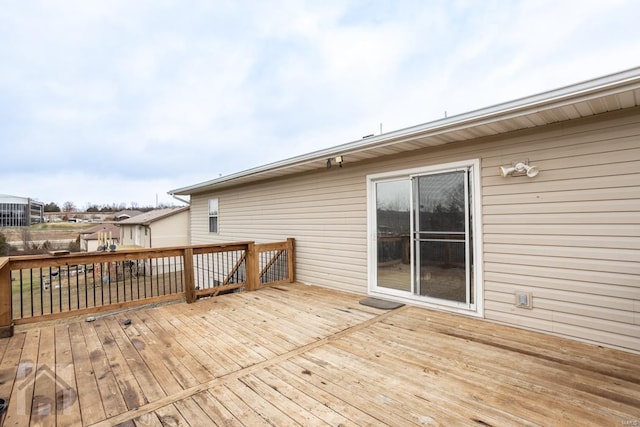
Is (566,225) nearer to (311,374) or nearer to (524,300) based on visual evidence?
(524,300)

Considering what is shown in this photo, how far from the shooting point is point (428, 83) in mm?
8836

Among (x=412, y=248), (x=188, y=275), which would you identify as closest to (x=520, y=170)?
(x=412, y=248)

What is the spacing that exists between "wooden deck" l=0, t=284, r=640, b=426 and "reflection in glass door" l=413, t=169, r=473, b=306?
396mm

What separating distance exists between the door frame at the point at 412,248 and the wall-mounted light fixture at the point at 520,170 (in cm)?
29

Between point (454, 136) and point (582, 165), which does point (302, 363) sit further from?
point (582, 165)

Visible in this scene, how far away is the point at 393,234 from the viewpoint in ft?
13.9

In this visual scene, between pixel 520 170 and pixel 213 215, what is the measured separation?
8022 mm

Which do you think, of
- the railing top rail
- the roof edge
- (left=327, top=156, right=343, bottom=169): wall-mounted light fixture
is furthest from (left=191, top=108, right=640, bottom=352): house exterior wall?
the railing top rail

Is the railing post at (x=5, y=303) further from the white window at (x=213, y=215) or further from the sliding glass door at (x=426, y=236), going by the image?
the white window at (x=213, y=215)

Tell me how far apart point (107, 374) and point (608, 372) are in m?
3.96

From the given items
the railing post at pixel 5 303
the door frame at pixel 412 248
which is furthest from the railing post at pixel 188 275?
the door frame at pixel 412 248

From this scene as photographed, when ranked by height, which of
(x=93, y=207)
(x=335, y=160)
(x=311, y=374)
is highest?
(x=93, y=207)

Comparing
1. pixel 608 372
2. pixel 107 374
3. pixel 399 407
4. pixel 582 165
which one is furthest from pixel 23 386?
pixel 582 165

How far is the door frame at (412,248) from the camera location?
3.38m
